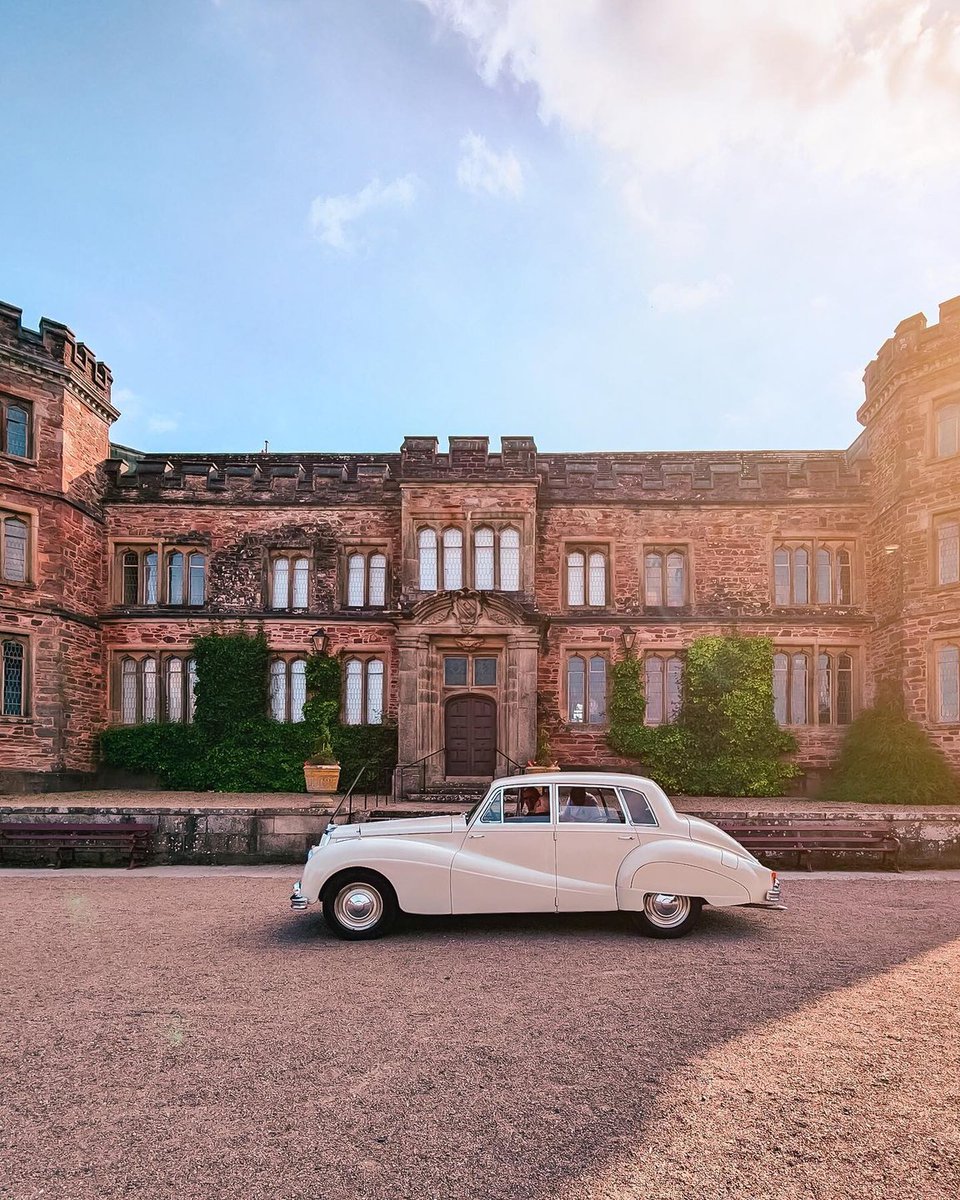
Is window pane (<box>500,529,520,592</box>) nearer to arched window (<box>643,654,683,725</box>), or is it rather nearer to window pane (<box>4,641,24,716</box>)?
arched window (<box>643,654,683,725</box>)

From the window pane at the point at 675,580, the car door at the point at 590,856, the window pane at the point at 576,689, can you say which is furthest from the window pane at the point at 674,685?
the car door at the point at 590,856

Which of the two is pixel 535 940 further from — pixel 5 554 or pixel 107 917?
pixel 5 554

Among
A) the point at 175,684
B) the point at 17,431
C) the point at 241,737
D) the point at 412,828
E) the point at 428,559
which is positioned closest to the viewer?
the point at 412,828

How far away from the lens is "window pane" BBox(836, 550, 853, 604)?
65.6 ft

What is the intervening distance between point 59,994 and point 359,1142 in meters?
3.47

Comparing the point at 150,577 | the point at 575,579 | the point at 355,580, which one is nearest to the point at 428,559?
the point at 355,580

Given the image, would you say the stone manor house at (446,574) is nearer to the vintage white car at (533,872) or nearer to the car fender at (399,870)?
the vintage white car at (533,872)

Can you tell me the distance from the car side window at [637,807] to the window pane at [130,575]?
16.6 m

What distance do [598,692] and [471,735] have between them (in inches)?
141

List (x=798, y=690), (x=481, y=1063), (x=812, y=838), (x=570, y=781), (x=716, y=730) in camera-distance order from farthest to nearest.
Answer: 1. (x=798, y=690)
2. (x=716, y=730)
3. (x=812, y=838)
4. (x=570, y=781)
5. (x=481, y=1063)

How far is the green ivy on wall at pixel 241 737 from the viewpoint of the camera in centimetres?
1894

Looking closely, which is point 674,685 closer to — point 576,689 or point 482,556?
point 576,689

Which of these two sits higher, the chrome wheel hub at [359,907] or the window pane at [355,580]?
the window pane at [355,580]

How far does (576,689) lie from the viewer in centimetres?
1988
